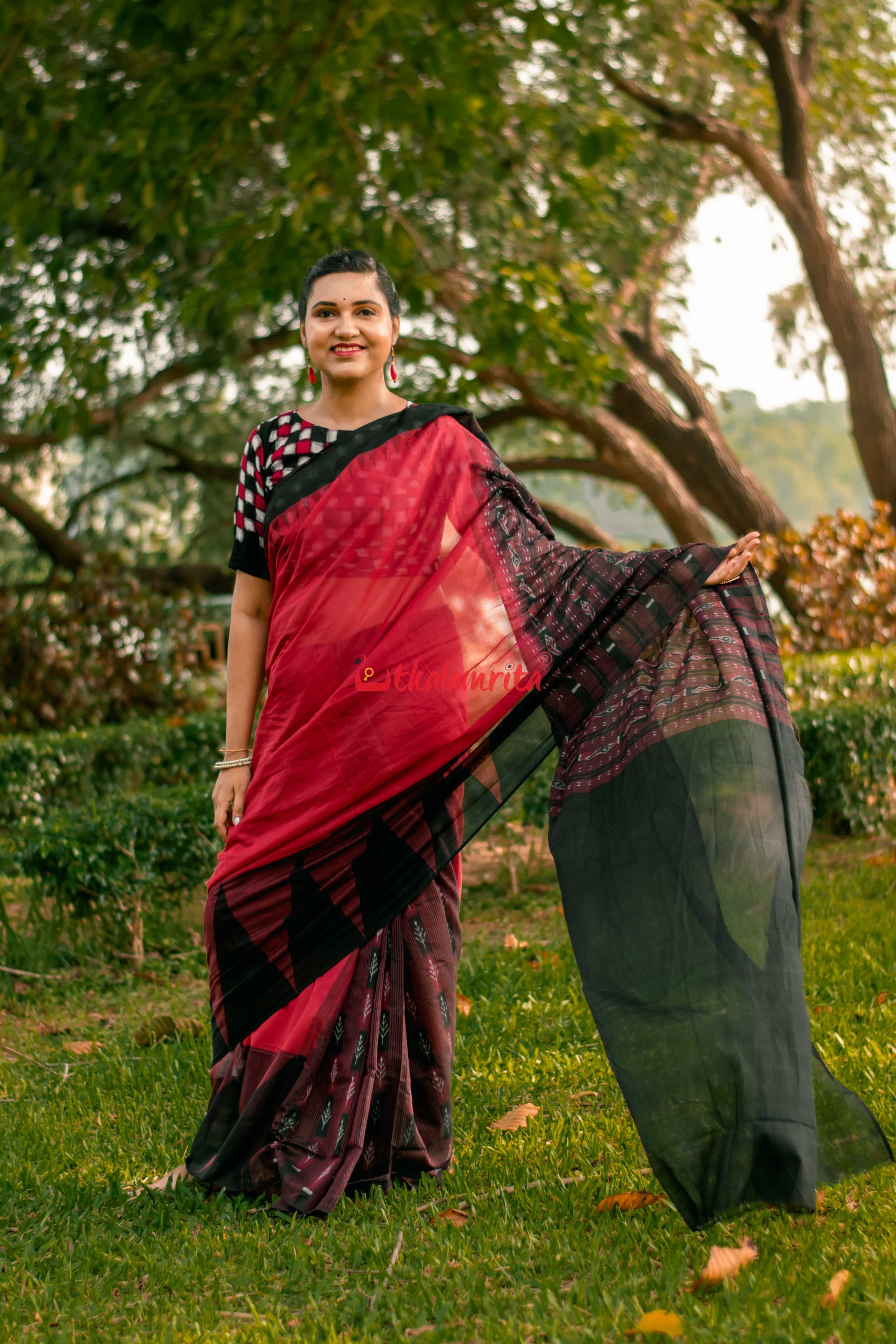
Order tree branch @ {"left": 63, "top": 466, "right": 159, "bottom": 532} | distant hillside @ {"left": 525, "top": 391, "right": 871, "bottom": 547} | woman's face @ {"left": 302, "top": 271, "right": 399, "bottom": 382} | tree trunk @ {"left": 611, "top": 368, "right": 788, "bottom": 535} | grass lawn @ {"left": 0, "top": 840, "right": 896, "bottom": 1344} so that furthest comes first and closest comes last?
1. distant hillside @ {"left": 525, "top": 391, "right": 871, "bottom": 547}
2. tree branch @ {"left": 63, "top": 466, "right": 159, "bottom": 532}
3. tree trunk @ {"left": 611, "top": 368, "right": 788, "bottom": 535}
4. woman's face @ {"left": 302, "top": 271, "right": 399, "bottom": 382}
5. grass lawn @ {"left": 0, "top": 840, "right": 896, "bottom": 1344}

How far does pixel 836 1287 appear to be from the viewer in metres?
1.96

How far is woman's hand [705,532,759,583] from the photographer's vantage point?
8.61ft

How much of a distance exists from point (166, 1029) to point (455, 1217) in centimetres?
157

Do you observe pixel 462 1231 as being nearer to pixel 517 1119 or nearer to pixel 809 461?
pixel 517 1119

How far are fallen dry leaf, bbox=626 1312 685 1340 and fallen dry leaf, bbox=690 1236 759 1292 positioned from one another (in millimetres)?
134

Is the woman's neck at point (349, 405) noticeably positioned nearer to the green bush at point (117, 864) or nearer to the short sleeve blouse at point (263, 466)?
the short sleeve blouse at point (263, 466)

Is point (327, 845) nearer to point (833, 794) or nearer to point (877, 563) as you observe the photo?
point (833, 794)

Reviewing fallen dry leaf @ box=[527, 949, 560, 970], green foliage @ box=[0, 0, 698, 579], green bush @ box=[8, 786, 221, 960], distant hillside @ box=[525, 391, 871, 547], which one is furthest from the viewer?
distant hillside @ box=[525, 391, 871, 547]

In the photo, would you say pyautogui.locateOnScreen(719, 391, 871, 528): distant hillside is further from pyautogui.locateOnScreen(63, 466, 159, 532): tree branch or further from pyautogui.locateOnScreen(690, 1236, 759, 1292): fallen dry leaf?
pyautogui.locateOnScreen(690, 1236, 759, 1292): fallen dry leaf

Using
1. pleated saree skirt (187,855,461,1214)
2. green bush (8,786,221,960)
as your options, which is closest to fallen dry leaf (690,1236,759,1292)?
pleated saree skirt (187,855,461,1214)

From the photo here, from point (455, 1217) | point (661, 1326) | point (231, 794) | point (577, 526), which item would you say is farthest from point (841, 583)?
point (661, 1326)

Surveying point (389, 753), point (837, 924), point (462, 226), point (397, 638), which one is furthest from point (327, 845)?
point (462, 226)

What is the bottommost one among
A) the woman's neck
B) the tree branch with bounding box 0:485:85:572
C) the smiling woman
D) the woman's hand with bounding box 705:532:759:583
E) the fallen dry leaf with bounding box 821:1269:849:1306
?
the fallen dry leaf with bounding box 821:1269:849:1306

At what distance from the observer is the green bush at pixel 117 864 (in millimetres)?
4496
